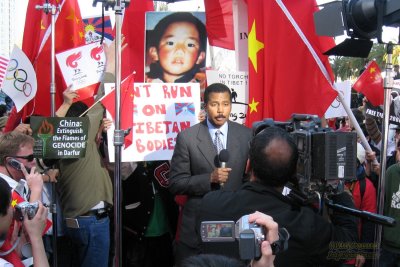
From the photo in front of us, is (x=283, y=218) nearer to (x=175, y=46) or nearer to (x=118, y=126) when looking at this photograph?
(x=118, y=126)

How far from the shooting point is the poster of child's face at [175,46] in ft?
16.4

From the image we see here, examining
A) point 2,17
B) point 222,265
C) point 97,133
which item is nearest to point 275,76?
point 97,133

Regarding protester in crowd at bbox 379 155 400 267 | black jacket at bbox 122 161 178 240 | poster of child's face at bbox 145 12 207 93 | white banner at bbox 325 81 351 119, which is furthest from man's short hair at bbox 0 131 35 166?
white banner at bbox 325 81 351 119

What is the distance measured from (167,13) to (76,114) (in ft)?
4.49

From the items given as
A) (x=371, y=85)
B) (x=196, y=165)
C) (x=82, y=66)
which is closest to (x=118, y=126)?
(x=196, y=165)

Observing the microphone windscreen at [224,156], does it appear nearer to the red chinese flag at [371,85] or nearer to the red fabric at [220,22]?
the red fabric at [220,22]

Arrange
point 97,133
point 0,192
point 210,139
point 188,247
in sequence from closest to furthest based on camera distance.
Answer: point 0,192 → point 188,247 → point 210,139 → point 97,133

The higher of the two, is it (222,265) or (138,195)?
(222,265)

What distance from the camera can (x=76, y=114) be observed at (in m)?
4.66

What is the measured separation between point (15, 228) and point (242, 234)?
1388mm

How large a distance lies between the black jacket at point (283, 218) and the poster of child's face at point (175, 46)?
2.89m

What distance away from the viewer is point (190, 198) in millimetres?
3811

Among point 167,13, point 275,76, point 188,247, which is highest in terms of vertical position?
point 167,13

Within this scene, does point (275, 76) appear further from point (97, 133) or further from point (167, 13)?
point (97, 133)
